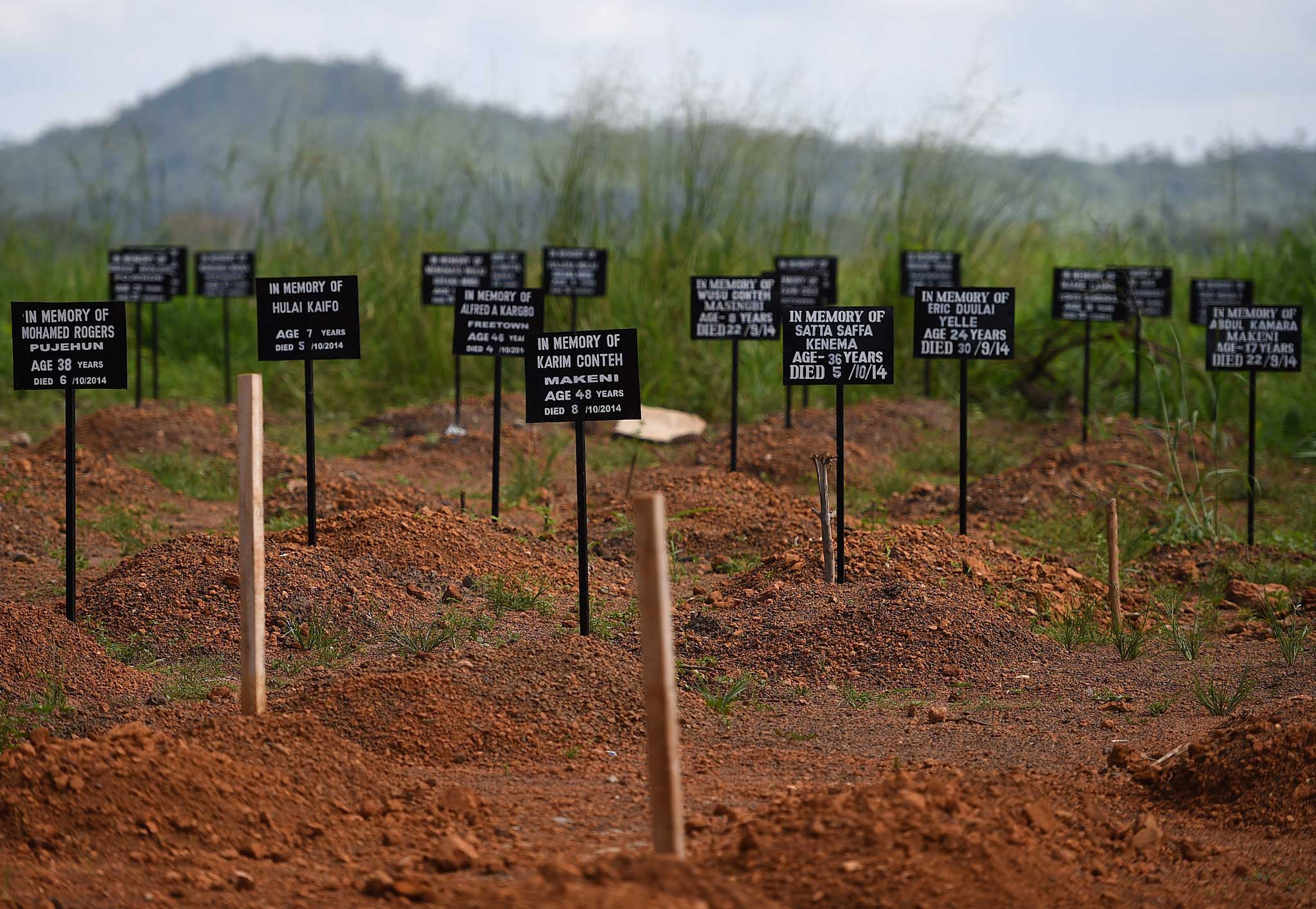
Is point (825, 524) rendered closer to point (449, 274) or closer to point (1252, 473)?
point (1252, 473)

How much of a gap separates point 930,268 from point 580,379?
20.9 feet

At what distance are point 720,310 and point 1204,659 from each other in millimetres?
4061

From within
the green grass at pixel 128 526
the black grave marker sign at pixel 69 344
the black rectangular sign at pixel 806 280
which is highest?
the black rectangular sign at pixel 806 280

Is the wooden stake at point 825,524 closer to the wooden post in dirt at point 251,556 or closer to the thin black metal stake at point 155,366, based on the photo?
the wooden post in dirt at point 251,556

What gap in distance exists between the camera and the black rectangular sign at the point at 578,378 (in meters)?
5.24

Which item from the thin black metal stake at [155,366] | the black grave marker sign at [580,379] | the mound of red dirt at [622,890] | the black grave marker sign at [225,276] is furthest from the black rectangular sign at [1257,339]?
the thin black metal stake at [155,366]

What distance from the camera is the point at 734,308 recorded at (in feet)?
28.1

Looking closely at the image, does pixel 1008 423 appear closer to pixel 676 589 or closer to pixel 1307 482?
pixel 1307 482

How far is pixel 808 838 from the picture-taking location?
3.09 metres

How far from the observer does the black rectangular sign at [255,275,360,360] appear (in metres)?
6.25

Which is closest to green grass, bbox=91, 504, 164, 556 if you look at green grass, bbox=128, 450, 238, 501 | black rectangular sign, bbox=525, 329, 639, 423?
green grass, bbox=128, 450, 238, 501

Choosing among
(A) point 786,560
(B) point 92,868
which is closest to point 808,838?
(B) point 92,868

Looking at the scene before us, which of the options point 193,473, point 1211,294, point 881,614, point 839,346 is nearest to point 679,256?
point 1211,294

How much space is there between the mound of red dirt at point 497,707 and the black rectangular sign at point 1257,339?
4193 mm
